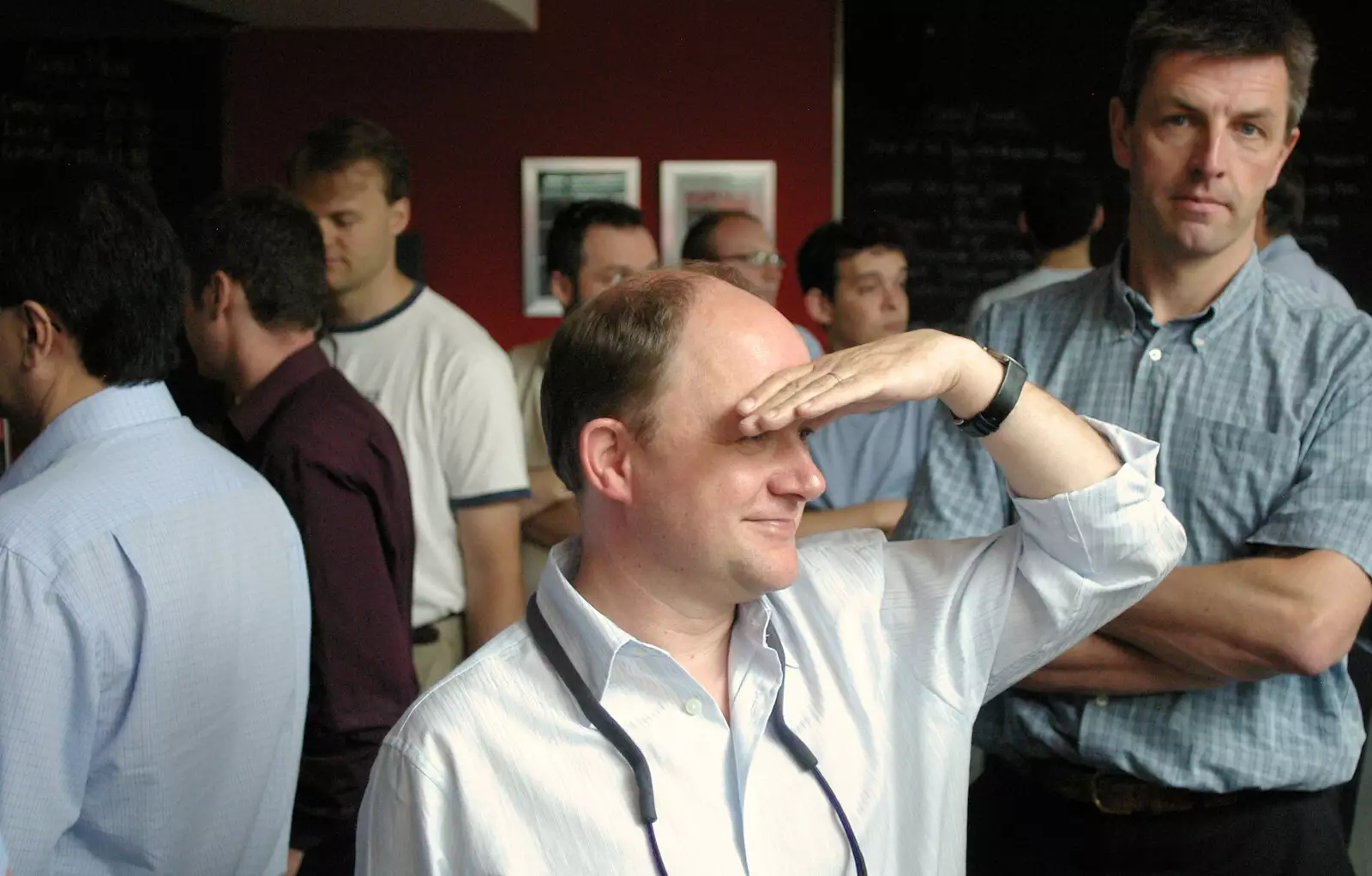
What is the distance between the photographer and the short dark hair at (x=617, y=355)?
1.46m

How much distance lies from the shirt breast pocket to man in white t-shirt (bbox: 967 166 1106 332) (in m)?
2.41

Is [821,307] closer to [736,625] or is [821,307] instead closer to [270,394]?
A: [270,394]

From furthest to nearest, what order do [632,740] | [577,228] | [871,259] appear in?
1. [577,228]
2. [871,259]
3. [632,740]

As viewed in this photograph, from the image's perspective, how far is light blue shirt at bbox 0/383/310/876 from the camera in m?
1.64

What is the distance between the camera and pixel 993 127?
18.5 ft

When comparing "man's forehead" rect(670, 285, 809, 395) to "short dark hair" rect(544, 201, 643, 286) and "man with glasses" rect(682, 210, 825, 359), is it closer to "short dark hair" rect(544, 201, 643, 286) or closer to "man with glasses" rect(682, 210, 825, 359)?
"short dark hair" rect(544, 201, 643, 286)

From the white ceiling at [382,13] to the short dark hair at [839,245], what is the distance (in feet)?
6.45

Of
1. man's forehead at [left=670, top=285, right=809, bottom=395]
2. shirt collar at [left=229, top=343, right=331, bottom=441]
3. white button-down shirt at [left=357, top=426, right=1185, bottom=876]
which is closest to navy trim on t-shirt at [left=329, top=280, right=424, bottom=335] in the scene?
shirt collar at [left=229, top=343, right=331, bottom=441]

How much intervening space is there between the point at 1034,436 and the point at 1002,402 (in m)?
0.05

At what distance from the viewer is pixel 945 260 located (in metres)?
5.70

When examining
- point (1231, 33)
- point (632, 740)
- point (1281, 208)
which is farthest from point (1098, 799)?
point (1281, 208)

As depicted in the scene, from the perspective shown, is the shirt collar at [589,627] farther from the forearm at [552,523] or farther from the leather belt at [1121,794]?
the forearm at [552,523]

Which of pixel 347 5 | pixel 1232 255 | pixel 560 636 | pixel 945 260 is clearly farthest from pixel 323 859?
pixel 945 260

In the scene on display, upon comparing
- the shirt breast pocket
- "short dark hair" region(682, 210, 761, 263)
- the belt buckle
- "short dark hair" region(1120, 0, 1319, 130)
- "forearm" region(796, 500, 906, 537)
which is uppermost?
"short dark hair" region(1120, 0, 1319, 130)
